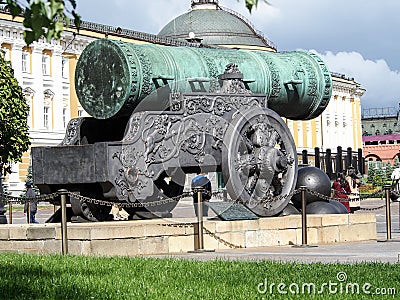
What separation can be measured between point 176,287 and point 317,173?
7.87 metres

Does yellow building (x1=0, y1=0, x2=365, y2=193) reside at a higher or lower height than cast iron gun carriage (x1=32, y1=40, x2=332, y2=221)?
higher

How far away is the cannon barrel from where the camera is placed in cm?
1327

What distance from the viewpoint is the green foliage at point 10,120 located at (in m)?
34.0

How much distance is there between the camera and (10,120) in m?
34.6

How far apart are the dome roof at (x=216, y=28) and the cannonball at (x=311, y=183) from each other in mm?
62227

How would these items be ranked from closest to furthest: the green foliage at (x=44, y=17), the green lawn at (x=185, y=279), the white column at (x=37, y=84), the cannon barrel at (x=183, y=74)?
1. the green foliage at (x=44, y=17)
2. the green lawn at (x=185, y=279)
3. the cannon barrel at (x=183, y=74)
4. the white column at (x=37, y=84)

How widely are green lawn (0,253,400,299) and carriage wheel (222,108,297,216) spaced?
3.25m

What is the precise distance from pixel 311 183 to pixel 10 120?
20837mm

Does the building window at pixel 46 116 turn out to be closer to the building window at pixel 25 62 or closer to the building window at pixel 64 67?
the building window at pixel 64 67

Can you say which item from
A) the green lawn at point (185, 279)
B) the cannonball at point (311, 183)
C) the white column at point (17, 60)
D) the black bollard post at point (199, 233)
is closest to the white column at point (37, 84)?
the white column at point (17, 60)

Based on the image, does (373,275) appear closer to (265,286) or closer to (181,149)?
(265,286)

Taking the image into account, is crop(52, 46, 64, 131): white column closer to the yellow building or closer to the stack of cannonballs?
the yellow building

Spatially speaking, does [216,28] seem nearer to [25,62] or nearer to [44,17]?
[25,62]

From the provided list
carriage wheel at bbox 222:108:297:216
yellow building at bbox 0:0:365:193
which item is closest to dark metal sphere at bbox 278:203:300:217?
carriage wheel at bbox 222:108:297:216
